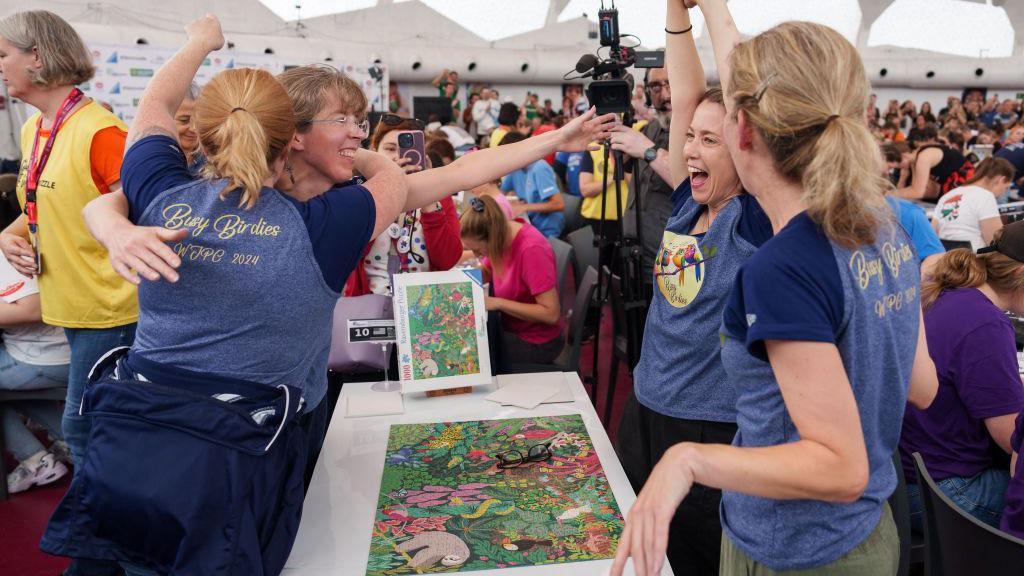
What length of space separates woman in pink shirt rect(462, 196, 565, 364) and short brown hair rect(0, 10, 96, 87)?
57.7 inches

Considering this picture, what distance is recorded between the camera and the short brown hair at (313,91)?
4.66 ft

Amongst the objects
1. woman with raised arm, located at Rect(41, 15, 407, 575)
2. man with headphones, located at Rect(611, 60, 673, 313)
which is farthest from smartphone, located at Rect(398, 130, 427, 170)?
woman with raised arm, located at Rect(41, 15, 407, 575)

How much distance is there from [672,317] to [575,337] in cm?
135

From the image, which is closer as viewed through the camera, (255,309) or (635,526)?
(635,526)

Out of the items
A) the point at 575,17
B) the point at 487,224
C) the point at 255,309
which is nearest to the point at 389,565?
the point at 255,309

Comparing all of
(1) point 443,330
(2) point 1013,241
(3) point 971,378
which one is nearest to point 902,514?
(3) point 971,378

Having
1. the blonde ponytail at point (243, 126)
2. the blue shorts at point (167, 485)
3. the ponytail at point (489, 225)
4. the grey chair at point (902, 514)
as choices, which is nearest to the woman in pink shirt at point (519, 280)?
the ponytail at point (489, 225)

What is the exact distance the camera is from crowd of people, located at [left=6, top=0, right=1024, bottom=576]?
2.66 ft

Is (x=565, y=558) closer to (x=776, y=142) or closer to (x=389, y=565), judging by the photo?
(x=389, y=565)

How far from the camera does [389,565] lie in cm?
118

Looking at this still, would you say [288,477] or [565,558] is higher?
[288,477]

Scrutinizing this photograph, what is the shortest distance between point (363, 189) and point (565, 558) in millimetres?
729

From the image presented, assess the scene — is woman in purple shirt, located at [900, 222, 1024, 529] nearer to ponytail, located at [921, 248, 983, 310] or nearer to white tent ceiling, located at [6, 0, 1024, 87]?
ponytail, located at [921, 248, 983, 310]

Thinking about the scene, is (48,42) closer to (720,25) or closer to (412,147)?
(412,147)
